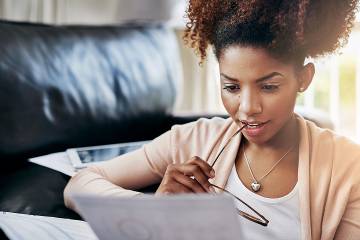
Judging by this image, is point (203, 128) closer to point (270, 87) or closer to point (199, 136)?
point (199, 136)

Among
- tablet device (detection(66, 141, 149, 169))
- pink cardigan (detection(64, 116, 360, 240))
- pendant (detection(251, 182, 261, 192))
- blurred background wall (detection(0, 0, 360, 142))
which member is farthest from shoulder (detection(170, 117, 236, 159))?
blurred background wall (detection(0, 0, 360, 142))

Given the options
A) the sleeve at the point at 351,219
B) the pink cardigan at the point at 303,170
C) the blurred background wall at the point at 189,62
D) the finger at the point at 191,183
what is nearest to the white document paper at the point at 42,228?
the pink cardigan at the point at 303,170

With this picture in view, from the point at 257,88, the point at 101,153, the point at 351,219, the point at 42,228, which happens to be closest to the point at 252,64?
the point at 257,88

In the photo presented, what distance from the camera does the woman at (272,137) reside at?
875 millimetres

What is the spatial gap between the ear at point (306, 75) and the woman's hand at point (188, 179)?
0.20 m

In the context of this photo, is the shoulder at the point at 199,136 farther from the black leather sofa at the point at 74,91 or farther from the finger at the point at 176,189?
the black leather sofa at the point at 74,91

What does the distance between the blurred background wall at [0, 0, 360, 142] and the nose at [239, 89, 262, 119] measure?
4.09 ft

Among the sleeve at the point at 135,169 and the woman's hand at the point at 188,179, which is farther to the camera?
the sleeve at the point at 135,169

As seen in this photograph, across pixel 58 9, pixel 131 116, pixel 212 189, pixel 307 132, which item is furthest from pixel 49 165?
pixel 58 9

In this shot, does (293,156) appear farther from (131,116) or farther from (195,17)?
(131,116)

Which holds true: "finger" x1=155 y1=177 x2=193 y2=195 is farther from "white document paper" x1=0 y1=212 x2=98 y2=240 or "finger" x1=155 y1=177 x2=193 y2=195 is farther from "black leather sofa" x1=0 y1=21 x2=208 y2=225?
"black leather sofa" x1=0 y1=21 x2=208 y2=225

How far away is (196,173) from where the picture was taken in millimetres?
875

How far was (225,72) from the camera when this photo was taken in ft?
2.97

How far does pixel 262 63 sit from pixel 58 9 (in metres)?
1.64
